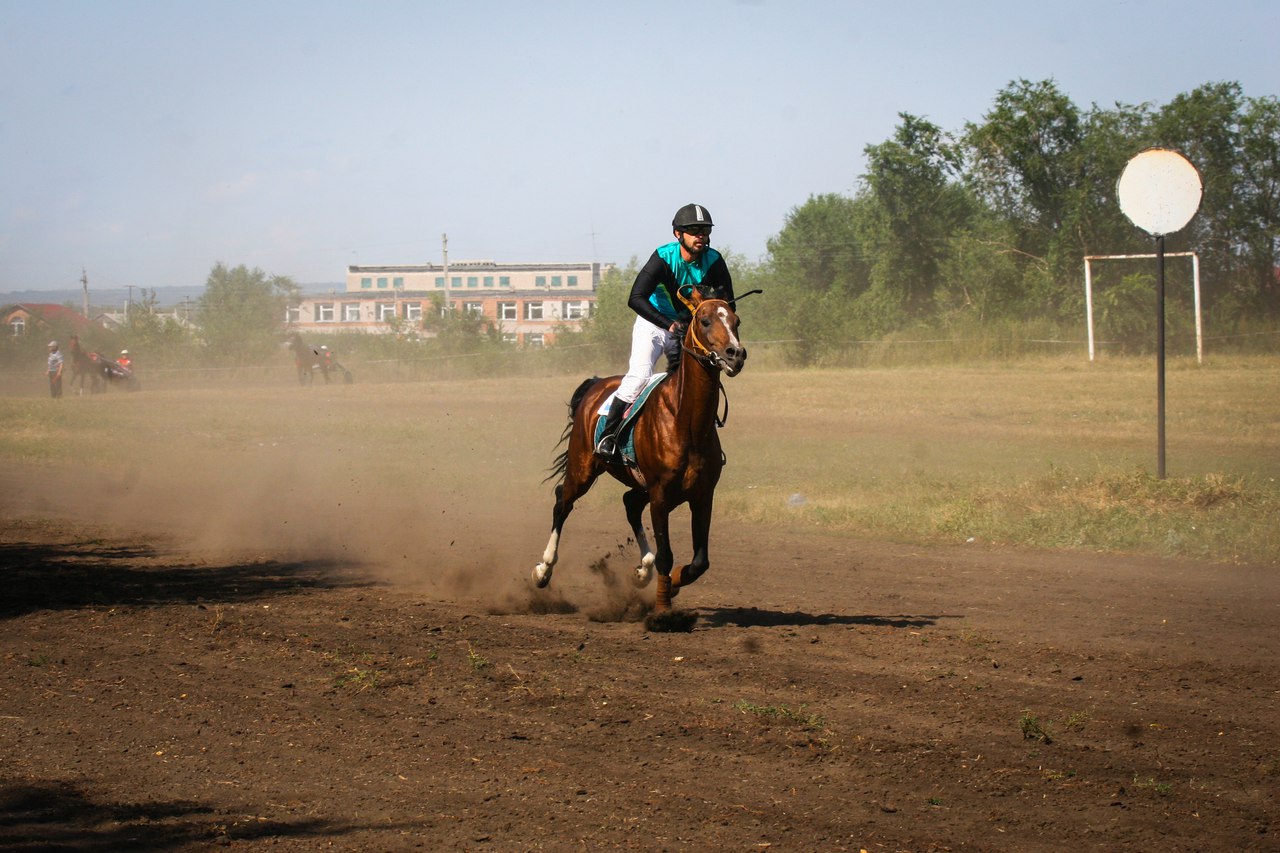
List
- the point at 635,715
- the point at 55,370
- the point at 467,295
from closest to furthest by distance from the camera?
the point at 635,715 → the point at 55,370 → the point at 467,295

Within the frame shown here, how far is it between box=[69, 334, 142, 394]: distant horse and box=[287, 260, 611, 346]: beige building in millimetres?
74096

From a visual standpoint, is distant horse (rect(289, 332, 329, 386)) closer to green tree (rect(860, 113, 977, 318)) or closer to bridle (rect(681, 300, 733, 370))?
green tree (rect(860, 113, 977, 318))

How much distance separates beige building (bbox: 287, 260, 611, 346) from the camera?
145 metres

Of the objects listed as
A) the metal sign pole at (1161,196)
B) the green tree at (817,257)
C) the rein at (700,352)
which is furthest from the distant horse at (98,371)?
the rein at (700,352)

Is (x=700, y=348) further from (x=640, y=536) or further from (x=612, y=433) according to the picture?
(x=640, y=536)

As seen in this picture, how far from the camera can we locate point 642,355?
34.7ft

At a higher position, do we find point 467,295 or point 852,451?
point 467,295

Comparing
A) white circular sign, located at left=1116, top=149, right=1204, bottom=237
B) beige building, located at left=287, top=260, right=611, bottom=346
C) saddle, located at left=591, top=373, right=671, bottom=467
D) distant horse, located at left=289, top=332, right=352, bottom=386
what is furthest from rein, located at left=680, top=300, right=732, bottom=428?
beige building, located at left=287, top=260, right=611, bottom=346

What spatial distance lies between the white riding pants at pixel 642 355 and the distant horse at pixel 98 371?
131ft

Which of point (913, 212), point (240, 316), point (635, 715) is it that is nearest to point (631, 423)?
point (635, 715)

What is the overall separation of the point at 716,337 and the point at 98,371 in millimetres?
44031

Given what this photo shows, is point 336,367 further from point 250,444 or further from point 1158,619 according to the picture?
point 1158,619

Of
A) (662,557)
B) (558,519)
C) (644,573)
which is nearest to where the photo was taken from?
(662,557)

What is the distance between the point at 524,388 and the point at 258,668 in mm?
34909
